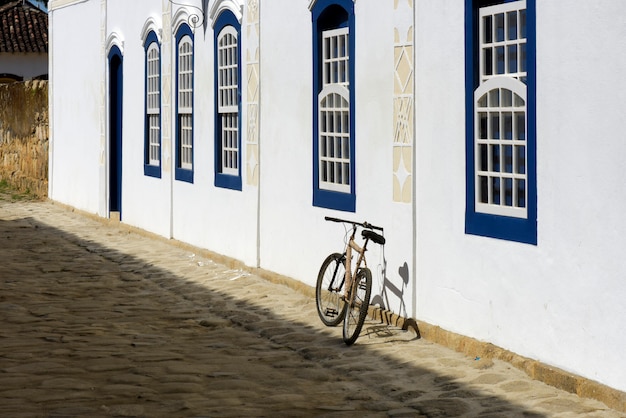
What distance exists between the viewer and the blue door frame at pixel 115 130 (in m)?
20.9

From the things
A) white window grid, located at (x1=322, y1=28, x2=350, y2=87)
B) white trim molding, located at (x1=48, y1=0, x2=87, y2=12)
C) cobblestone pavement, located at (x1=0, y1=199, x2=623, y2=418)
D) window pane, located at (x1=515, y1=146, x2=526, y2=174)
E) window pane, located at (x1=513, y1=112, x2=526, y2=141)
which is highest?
white trim molding, located at (x1=48, y1=0, x2=87, y2=12)

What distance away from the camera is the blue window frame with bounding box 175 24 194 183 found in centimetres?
1680

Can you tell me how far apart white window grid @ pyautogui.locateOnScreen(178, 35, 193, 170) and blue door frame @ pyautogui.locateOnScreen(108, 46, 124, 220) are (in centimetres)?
370

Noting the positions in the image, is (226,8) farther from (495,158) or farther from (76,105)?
(76,105)

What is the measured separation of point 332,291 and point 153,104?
8213 millimetres

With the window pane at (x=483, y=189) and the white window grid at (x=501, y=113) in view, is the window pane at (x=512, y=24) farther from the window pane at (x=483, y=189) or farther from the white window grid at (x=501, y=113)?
the window pane at (x=483, y=189)

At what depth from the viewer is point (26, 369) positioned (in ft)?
28.9

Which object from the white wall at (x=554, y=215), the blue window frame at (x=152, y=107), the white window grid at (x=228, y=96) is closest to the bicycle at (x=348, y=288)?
the white wall at (x=554, y=215)

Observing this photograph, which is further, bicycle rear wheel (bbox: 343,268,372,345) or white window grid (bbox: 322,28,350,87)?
white window grid (bbox: 322,28,350,87)

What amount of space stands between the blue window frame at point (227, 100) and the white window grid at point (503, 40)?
5630mm

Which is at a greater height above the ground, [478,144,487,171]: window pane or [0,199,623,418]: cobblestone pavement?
[478,144,487,171]: window pane

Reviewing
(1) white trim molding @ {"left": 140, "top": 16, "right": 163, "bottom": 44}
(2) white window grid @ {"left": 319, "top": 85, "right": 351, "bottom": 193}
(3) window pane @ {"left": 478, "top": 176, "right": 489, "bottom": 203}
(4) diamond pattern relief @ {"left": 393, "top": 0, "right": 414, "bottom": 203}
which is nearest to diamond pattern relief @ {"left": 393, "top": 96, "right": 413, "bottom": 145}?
(4) diamond pattern relief @ {"left": 393, "top": 0, "right": 414, "bottom": 203}

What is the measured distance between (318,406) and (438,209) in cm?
263

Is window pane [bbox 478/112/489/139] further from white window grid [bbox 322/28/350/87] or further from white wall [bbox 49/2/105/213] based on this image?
white wall [bbox 49/2/105/213]
